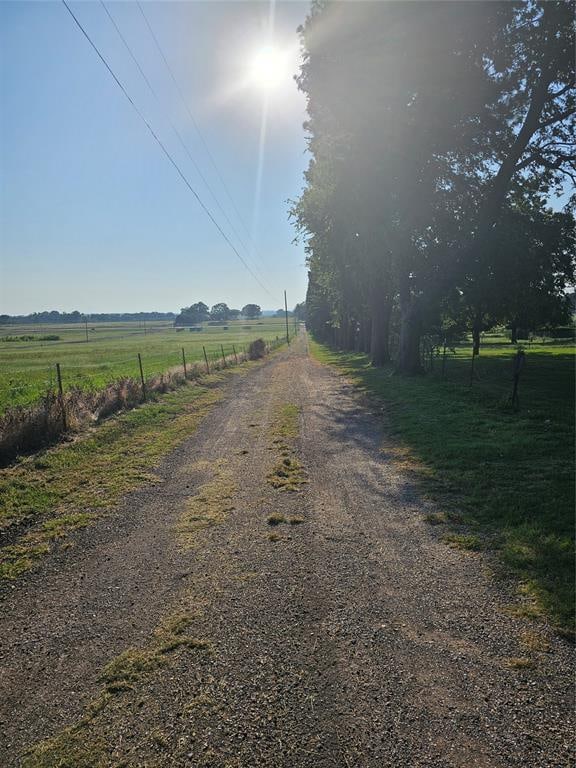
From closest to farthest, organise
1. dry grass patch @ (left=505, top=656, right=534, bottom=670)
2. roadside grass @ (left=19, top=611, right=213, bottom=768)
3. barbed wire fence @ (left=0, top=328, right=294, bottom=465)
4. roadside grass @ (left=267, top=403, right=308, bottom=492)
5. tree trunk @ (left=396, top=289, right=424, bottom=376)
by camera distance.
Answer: roadside grass @ (left=19, top=611, right=213, bottom=768)
dry grass patch @ (left=505, top=656, right=534, bottom=670)
roadside grass @ (left=267, top=403, right=308, bottom=492)
barbed wire fence @ (left=0, top=328, right=294, bottom=465)
tree trunk @ (left=396, top=289, right=424, bottom=376)

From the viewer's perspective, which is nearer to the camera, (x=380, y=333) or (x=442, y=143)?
(x=442, y=143)

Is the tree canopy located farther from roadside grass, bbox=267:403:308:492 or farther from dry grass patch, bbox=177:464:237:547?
dry grass patch, bbox=177:464:237:547

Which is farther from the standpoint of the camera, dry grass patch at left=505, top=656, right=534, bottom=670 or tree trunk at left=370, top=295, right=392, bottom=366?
tree trunk at left=370, top=295, right=392, bottom=366

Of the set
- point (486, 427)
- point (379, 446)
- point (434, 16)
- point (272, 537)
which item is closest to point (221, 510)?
point (272, 537)

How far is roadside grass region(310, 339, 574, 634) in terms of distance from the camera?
161 inches

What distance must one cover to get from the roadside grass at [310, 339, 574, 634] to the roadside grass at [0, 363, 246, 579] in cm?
461

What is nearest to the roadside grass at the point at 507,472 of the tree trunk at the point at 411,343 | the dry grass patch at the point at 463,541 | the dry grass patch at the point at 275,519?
the dry grass patch at the point at 463,541

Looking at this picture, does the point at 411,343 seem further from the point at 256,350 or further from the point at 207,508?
the point at 256,350

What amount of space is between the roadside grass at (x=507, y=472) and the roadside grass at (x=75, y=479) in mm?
4615

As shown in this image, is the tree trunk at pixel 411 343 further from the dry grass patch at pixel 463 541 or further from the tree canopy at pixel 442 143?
the dry grass patch at pixel 463 541

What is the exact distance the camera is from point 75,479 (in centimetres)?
729

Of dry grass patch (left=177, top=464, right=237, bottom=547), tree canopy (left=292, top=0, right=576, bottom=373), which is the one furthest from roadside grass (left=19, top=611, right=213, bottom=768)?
tree canopy (left=292, top=0, right=576, bottom=373)

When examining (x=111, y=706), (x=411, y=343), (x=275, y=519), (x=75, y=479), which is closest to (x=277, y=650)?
(x=111, y=706)

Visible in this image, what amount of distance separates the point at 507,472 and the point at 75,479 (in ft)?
22.2
